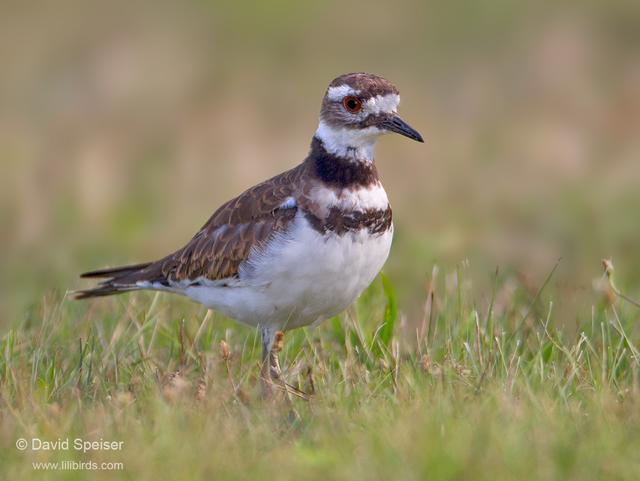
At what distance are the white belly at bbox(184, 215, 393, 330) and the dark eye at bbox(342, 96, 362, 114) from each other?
0.75 metres

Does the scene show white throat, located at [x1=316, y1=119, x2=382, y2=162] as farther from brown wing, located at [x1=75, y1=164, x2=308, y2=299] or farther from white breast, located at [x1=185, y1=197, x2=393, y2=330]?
white breast, located at [x1=185, y1=197, x2=393, y2=330]

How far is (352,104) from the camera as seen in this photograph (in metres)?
7.16

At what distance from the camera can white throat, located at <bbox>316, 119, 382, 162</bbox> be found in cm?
708

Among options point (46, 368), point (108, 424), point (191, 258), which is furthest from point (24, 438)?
point (191, 258)

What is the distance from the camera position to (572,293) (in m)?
8.05

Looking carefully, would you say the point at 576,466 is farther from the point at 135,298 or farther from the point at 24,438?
the point at 135,298

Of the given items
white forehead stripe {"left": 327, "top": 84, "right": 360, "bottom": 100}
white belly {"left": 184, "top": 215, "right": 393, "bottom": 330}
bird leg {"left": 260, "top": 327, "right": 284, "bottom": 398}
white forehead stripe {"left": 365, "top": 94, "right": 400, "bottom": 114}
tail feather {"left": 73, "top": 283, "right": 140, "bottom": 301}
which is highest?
white forehead stripe {"left": 327, "top": 84, "right": 360, "bottom": 100}

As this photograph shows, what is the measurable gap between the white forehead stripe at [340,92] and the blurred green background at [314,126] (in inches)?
76.3

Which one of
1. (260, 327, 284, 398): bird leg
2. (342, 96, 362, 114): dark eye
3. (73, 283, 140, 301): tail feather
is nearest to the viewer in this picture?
(260, 327, 284, 398): bird leg

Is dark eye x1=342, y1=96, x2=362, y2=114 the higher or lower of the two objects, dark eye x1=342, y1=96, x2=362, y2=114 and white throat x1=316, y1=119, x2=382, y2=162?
the higher

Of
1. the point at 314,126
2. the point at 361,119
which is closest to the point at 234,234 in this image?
Result: the point at 361,119

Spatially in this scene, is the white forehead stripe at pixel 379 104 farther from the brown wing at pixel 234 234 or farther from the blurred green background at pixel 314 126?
the blurred green background at pixel 314 126

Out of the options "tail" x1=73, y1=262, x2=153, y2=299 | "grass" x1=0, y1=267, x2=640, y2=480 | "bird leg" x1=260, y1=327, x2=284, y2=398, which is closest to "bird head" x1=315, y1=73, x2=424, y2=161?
"grass" x1=0, y1=267, x2=640, y2=480

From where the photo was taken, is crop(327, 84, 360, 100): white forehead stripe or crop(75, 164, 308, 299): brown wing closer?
crop(75, 164, 308, 299): brown wing
